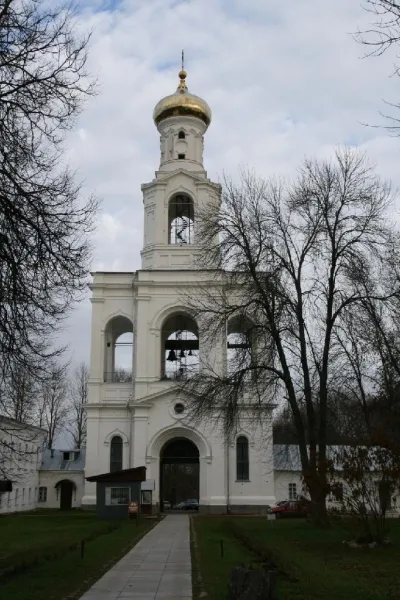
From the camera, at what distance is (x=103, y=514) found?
99.9ft

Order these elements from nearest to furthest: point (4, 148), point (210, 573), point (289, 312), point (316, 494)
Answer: point (4, 148) < point (210, 573) < point (316, 494) < point (289, 312)

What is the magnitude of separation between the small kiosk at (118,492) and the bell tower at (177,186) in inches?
511

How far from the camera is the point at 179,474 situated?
7575 centimetres

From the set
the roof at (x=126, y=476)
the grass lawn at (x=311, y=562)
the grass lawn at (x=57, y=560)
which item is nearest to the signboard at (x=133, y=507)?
the roof at (x=126, y=476)

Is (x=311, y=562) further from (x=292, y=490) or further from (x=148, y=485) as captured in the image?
(x=292, y=490)

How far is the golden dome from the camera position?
42.4 m

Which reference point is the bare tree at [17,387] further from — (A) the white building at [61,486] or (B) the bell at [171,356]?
(A) the white building at [61,486]

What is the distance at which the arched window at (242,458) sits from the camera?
120 feet

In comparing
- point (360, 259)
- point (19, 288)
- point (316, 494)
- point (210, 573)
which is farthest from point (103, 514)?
point (19, 288)

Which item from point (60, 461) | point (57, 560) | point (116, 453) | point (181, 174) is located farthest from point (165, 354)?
point (57, 560)

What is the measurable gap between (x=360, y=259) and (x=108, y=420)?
20.2 metres

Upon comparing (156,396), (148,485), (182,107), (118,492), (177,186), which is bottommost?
(118,492)

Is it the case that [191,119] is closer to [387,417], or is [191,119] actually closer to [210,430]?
[210,430]

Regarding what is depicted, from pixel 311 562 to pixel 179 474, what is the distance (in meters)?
62.6
